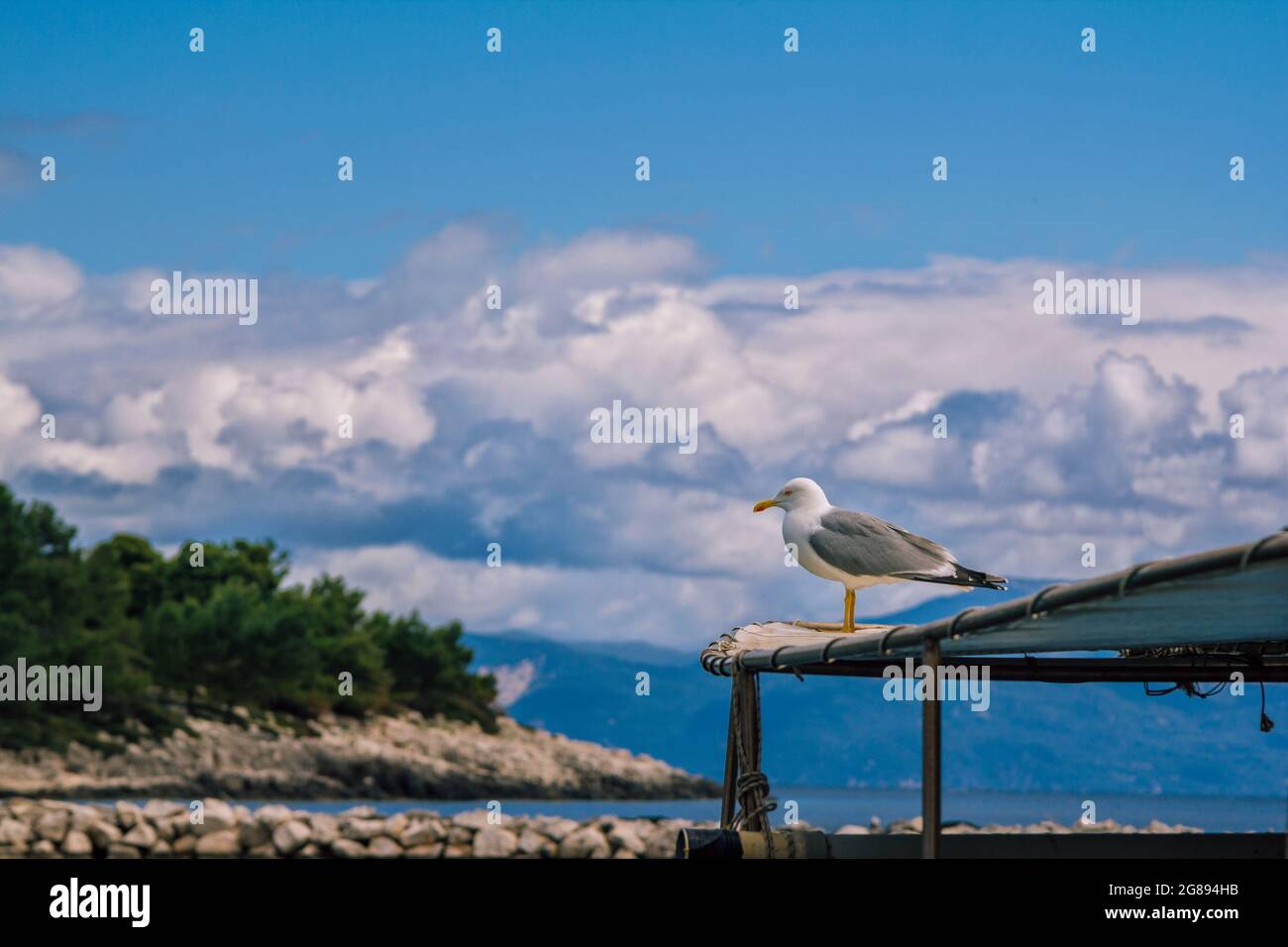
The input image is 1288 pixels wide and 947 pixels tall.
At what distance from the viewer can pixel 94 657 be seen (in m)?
47.6

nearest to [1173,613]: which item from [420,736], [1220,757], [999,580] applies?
[999,580]

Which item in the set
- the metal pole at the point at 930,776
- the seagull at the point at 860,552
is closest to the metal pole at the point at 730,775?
the seagull at the point at 860,552

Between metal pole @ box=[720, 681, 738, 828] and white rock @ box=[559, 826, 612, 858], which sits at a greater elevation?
metal pole @ box=[720, 681, 738, 828]

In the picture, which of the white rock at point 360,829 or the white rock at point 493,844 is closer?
the white rock at point 493,844

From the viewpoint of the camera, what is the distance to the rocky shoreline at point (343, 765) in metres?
48.3

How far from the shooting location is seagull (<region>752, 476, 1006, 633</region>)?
848cm

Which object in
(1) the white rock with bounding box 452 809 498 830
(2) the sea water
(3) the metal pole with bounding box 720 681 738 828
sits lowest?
(2) the sea water

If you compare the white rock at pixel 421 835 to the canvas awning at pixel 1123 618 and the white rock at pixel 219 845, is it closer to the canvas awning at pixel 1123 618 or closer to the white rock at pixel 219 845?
the white rock at pixel 219 845

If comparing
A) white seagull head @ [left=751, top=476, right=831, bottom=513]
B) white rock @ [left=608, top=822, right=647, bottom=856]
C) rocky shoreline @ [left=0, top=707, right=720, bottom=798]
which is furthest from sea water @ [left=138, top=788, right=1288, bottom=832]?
white seagull head @ [left=751, top=476, right=831, bottom=513]

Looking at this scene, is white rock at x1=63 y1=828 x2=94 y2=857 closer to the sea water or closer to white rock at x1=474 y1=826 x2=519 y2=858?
white rock at x1=474 y1=826 x2=519 y2=858

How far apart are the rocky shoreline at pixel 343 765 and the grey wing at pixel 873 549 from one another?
4140 centimetres

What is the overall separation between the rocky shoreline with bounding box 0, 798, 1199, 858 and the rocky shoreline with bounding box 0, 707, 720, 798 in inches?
1003

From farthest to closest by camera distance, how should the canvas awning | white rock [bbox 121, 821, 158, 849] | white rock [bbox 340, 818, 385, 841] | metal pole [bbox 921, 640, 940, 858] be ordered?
white rock [bbox 121, 821, 158, 849], white rock [bbox 340, 818, 385, 841], metal pole [bbox 921, 640, 940, 858], the canvas awning
